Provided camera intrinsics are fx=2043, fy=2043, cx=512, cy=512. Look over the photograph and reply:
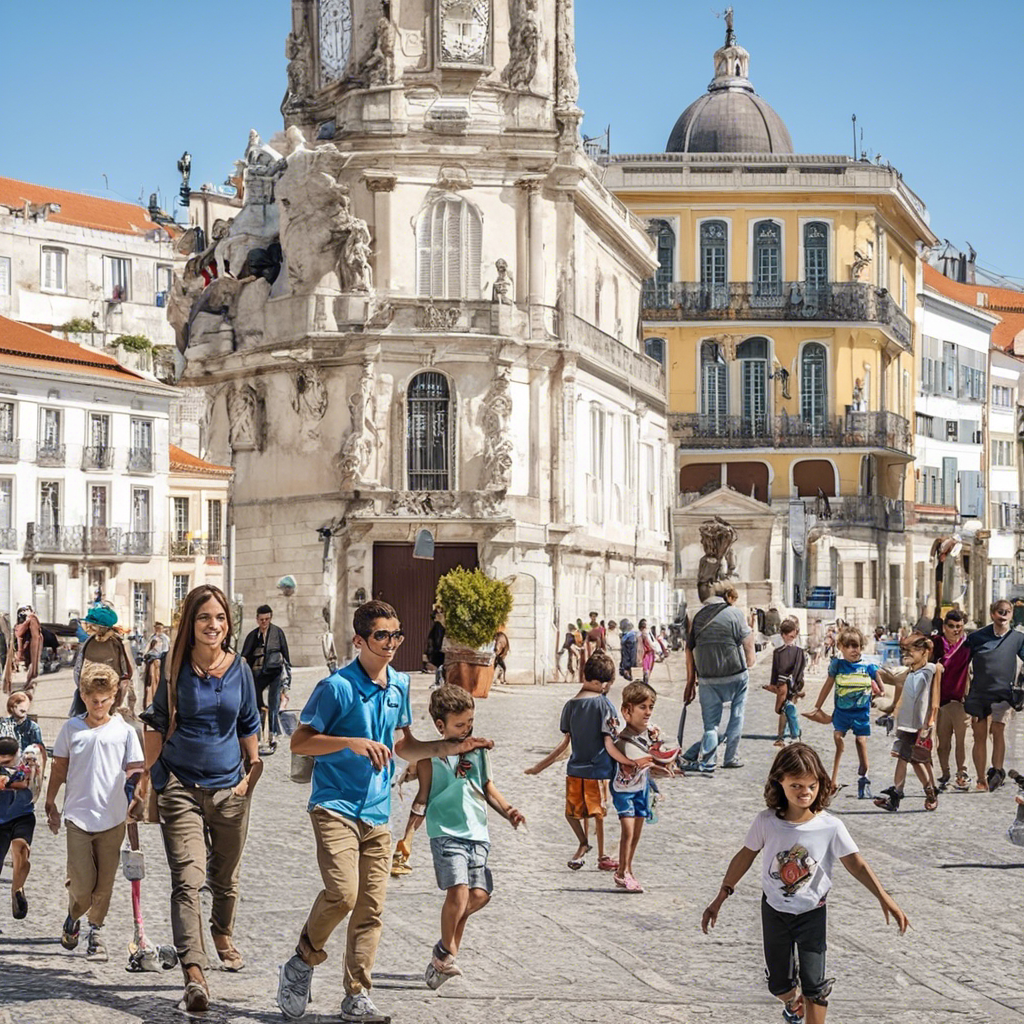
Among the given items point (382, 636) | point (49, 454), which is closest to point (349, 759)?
point (382, 636)

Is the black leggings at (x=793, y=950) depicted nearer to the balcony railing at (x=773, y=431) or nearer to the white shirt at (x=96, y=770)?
the white shirt at (x=96, y=770)

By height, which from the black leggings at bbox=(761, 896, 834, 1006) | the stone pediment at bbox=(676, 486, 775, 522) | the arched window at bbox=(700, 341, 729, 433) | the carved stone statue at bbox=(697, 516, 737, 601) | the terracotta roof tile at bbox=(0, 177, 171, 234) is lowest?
the black leggings at bbox=(761, 896, 834, 1006)

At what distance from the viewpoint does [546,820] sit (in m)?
15.2

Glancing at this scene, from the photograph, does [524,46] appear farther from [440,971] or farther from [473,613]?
[440,971]

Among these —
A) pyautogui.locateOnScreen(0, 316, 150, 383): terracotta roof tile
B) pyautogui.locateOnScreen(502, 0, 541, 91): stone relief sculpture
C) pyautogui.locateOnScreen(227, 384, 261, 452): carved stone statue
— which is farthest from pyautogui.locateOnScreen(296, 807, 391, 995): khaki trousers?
pyautogui.locateOnScreen(0, 316, 150, 383): terracotta roof tile

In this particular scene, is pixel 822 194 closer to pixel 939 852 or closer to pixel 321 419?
pixel 321 419

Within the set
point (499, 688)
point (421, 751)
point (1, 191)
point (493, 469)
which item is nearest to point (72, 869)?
point (421, 751)

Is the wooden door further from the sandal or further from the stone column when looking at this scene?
the sandal

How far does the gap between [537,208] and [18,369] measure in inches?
943

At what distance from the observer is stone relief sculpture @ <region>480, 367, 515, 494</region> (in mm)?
38594

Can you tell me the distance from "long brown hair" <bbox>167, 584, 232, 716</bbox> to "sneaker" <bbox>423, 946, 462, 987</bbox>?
5.15ft

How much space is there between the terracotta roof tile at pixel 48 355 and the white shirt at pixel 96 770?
50.6m

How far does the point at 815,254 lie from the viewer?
2515 inches

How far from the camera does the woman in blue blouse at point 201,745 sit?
345 inches
